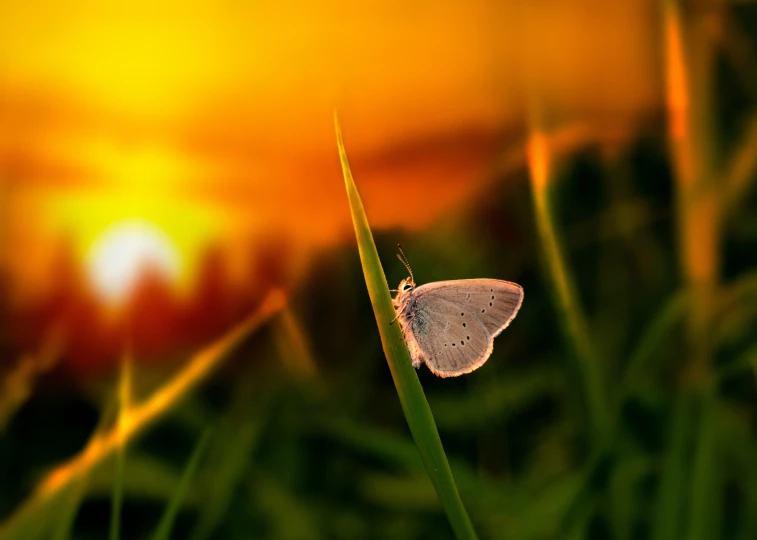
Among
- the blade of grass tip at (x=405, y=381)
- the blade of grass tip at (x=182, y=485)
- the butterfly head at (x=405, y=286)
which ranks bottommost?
the blade of grass tip at (x=182, y=485)

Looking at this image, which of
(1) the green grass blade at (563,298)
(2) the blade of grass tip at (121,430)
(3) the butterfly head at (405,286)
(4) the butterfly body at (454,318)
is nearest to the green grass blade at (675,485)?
(1) the green grass blade at (563,298)

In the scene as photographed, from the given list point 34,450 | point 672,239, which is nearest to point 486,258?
point 672,239

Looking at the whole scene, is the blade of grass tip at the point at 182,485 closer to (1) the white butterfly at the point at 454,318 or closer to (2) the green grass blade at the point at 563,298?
(1) the white butterfly at the point at 454,318

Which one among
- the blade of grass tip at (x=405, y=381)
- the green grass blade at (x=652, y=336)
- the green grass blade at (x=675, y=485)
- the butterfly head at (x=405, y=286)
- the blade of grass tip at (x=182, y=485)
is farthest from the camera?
the green grass blade at (x=652, y=336)

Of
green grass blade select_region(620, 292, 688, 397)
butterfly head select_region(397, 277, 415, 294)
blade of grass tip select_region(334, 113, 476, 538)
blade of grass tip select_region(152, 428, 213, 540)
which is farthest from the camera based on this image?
green grass blade select_region(620, 292, 688, 397)

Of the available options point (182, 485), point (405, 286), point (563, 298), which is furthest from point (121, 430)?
point (563, 298)

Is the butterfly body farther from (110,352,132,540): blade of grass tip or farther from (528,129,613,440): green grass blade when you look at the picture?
(110,352,132,540): blade of grass tip

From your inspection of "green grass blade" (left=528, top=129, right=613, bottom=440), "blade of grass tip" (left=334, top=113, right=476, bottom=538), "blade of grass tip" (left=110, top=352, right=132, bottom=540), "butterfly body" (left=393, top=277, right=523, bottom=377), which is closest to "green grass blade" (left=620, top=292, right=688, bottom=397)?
"green grass blade" (left=528, top=129, right=613, bottom=440)

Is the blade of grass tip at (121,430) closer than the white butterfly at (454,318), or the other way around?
the blade of grass tip at (121,430)
